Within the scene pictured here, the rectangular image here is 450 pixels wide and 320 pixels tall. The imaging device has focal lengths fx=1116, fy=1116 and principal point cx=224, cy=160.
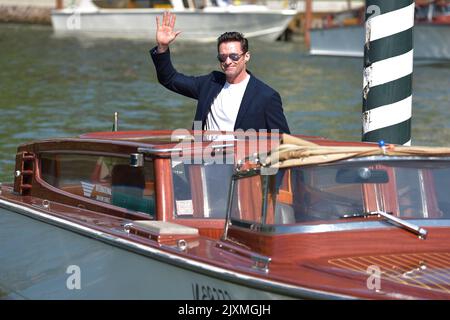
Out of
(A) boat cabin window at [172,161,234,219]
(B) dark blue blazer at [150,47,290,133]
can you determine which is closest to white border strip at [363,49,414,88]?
(B) dark blue blazer at [150,47,290,133]

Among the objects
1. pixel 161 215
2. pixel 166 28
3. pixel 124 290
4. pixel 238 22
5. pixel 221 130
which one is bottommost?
pixel 124 290

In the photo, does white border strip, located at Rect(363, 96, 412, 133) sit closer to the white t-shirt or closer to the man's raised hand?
the white t-shirt

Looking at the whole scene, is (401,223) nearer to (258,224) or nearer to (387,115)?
(258,224)

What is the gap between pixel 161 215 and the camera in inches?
234

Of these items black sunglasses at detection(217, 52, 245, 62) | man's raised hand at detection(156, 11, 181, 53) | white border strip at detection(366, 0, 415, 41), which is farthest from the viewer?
white border strip at detection(366, 0, 415, 41)

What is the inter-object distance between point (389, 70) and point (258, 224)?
255cm

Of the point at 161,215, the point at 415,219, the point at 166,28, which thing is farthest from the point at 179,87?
the point at 415,219

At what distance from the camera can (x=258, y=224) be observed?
5473mm

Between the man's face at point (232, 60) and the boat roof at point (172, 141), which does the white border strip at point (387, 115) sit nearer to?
the boat roof at point (172, 141)

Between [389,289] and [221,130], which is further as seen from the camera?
[221,130]

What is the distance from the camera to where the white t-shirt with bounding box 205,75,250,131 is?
262 inches

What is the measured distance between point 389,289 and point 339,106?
1446 centimetres

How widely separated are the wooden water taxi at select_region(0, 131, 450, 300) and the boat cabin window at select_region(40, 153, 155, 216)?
0.01 metres

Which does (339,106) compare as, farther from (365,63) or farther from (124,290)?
(124,290)
